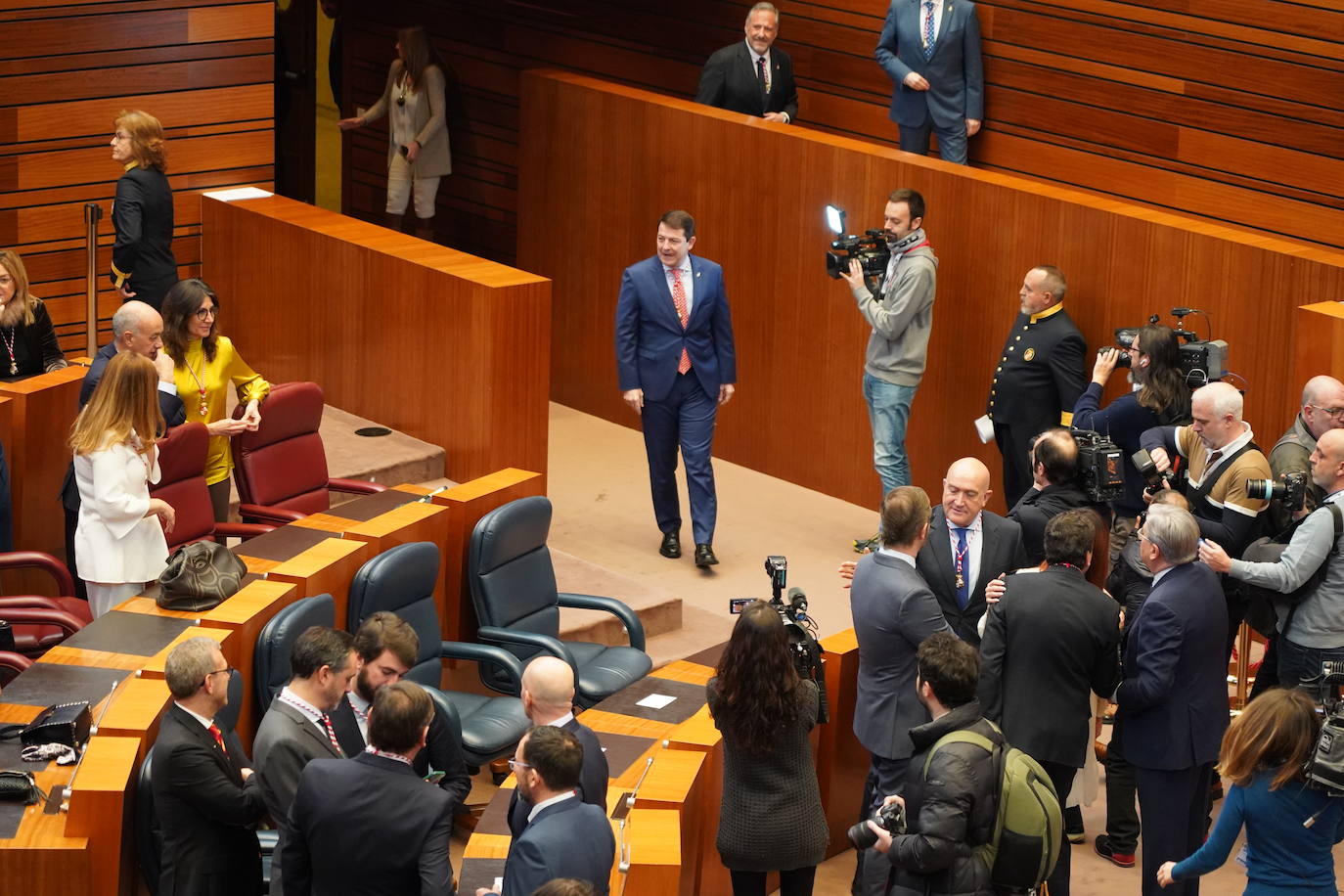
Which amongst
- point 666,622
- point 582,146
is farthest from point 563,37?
point 666,622

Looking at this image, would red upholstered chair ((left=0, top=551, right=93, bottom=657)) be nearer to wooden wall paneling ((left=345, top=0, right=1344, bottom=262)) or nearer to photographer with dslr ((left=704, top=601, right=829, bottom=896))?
photographer with dslr ((left=704, top=601, right=829, bottom=896))

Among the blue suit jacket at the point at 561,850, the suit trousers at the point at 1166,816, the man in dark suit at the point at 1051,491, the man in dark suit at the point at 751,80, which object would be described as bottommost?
the suit trousers at the point at 1166,816

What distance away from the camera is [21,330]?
696 cm

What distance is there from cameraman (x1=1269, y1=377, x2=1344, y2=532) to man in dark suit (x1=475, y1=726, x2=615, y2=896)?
276 centimetres

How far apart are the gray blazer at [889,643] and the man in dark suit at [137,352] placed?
8.24ft

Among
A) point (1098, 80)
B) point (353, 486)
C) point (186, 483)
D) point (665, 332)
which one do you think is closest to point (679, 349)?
point (665, 332)

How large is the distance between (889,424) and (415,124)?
14.2ft

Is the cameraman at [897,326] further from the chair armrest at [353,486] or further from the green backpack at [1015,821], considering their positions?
the green backpack at [1015,821]

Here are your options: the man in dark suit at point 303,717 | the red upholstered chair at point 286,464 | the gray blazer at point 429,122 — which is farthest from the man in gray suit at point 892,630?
the gray blazer at point 429,122

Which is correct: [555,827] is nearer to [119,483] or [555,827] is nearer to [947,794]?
[947,794]

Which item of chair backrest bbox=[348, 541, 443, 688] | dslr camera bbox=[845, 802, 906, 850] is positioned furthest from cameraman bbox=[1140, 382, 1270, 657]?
chair backrest bbox=[348, 541, 443, 688]

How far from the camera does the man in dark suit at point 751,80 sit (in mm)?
9594

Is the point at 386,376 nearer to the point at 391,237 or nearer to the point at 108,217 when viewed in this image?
the point at 391,237

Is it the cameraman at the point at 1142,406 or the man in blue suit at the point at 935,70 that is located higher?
the man in blue suit at the point at 935,70
